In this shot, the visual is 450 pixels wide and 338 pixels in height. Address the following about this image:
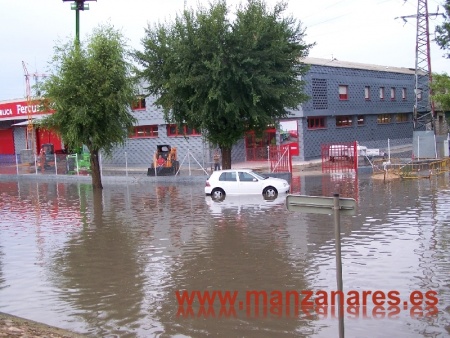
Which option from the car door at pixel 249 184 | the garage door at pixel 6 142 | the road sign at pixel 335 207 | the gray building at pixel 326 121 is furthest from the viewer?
the garage door at pixel 6 142

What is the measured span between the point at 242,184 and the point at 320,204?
1844 cm

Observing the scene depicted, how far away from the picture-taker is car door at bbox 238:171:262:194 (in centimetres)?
2411

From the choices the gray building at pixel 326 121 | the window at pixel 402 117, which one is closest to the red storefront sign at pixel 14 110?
the gray building at pixel 326 121

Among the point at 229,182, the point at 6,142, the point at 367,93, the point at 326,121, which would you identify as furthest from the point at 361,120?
the point at 6,142

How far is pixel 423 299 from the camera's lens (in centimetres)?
904

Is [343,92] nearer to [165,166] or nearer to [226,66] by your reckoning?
[165,166]

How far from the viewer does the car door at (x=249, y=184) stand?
24.1 metres

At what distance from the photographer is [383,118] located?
51875mm

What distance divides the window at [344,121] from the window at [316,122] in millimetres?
2165

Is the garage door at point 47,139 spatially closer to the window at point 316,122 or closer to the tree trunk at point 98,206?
the window at point 316,122

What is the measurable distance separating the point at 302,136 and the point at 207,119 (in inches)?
652

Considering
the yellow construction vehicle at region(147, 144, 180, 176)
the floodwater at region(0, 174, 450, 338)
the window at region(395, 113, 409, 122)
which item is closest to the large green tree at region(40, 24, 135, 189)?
the yellow construction vehicle at region(147, 144, 180, 176)

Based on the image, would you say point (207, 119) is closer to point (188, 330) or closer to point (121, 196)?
point (121, 196)

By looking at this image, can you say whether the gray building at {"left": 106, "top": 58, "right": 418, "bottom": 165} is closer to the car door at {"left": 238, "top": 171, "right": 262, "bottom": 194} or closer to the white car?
the white car
